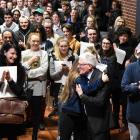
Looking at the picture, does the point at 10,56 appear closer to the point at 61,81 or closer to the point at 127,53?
the point at 61,81

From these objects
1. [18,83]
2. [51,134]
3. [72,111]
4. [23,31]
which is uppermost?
[23,31]

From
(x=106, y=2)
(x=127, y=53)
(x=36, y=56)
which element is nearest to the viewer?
(x=36, y=56)

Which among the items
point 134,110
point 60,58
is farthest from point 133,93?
point 60,58

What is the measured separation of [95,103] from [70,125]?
0.59 meters

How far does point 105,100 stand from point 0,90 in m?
1.55

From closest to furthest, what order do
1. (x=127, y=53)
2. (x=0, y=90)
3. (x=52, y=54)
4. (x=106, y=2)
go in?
(x=0, y=90) < (x=52, y=54) < (x=127, y=53) < (x=106, y=2)

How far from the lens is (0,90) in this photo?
21.8ft

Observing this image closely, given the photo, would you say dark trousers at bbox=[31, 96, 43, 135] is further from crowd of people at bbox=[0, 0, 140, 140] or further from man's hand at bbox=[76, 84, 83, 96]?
man's hand at bbox=[76, 84, 83, 96]

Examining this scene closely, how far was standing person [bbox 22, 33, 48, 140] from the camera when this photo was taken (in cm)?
758

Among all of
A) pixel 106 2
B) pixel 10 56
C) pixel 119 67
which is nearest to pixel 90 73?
pixel 10 56

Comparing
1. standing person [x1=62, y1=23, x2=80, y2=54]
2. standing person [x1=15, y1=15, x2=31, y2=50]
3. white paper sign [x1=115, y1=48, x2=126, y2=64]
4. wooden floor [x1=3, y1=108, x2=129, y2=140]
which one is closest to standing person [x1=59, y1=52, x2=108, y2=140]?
wooden floor [x1=3, y1=108, x2=129, y2=140]

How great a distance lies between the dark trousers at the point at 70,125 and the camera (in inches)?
245

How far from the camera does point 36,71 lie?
7.55 m

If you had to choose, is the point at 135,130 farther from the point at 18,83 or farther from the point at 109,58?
the point at 109,58
